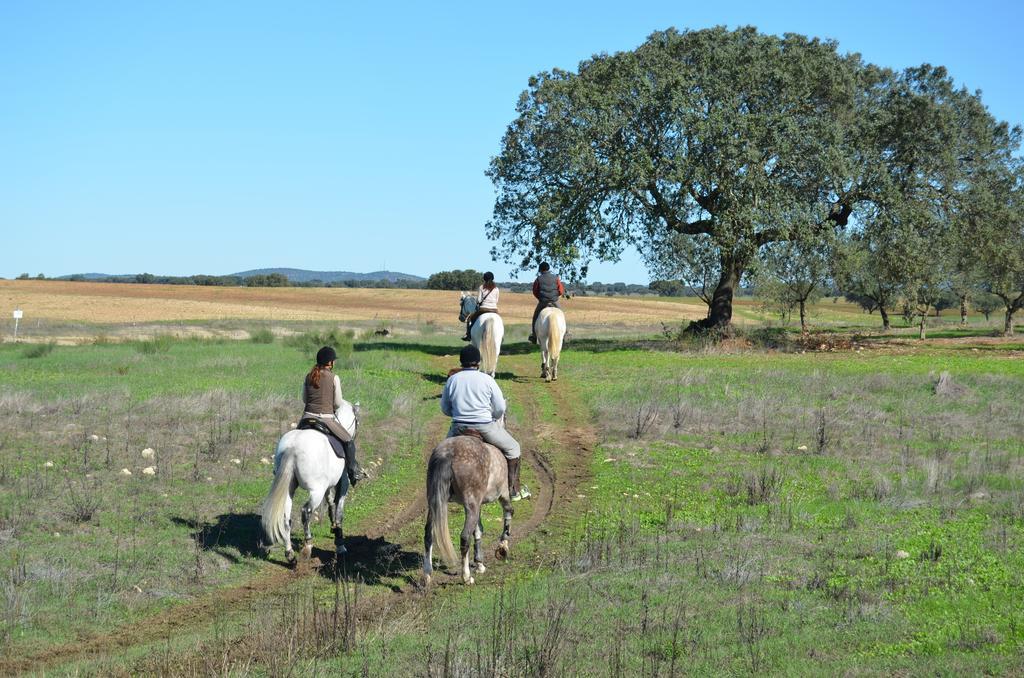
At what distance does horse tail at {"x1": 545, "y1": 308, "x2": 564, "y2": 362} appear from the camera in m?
25.2

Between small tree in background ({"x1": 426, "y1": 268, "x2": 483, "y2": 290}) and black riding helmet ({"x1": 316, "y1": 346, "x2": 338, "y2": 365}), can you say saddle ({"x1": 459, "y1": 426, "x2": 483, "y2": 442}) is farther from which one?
small tree in background ({"x1": 426, "y1": 268, "x2": 483, "y2": 290})

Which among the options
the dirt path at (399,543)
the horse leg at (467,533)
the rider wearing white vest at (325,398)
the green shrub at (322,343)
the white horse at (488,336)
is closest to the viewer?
the dirt path at (399,543)

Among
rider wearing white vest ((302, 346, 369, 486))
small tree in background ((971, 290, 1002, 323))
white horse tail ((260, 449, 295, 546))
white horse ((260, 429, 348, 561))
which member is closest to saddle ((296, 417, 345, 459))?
rider wearing white vest ((302, 346, 369, 486))

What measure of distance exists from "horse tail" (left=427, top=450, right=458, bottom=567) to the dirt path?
1.84ft

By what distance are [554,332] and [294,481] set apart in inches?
567

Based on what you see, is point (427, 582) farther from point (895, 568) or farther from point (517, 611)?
point (895, 568)

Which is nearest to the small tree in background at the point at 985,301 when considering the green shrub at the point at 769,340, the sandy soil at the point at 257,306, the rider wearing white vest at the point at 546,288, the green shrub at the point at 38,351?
the sandy soil at the point at 257,306

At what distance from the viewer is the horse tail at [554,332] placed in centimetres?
2517

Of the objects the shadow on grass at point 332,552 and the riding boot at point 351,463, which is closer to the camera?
the shadow on grass at point 332,552

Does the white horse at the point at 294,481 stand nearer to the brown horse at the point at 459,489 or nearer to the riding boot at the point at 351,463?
the riding boot at the point at 351,463

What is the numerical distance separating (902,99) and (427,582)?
109 ft

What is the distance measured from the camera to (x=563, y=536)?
41.6ft

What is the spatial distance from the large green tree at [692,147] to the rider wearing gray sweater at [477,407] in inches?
878

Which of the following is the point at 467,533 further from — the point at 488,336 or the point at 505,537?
the point at 488,336
